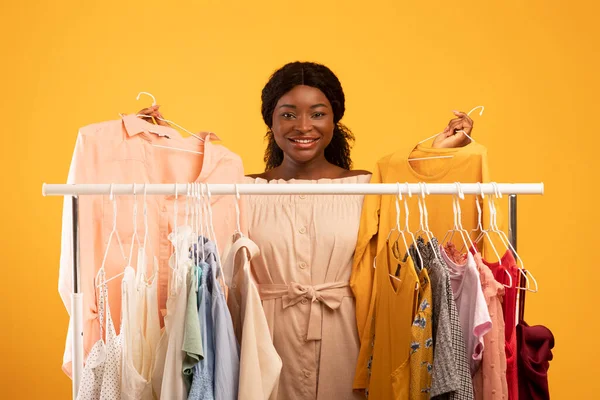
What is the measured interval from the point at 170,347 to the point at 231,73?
2.42 meters

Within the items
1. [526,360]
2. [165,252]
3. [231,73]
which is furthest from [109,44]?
[526,360]

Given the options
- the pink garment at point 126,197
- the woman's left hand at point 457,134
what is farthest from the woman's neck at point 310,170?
the woman's left hand at point 457,134

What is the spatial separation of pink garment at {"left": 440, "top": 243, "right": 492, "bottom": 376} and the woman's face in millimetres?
1070

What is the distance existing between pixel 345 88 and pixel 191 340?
98.1 inches

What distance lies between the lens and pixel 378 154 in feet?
13.9

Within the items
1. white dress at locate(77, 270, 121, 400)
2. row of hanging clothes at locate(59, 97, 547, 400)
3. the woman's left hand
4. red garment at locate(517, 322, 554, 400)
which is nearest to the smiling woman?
row of hanging clothes at locate(59, 97, 547, 400)

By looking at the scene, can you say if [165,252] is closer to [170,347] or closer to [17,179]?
[170,347]

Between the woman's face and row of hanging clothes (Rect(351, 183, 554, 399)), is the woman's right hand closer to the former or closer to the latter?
the woman's face

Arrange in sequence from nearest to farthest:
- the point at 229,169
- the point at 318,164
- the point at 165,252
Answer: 1. the point at 165,252
2. the point at 229,169
3. the point at 318,164

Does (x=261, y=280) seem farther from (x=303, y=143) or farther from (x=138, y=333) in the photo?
(x=138, y=333)

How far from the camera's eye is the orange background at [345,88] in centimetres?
404

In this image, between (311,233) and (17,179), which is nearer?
(311,233)

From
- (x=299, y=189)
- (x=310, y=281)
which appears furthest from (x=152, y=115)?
(x=299, y=189)

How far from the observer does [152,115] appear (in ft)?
9.82
